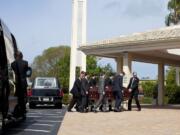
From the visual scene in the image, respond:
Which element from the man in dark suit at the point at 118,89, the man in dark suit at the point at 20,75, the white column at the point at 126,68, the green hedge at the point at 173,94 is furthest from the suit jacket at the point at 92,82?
the green hedge at the point at 173,94

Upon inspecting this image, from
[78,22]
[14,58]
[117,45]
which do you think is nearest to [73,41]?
[78,22]

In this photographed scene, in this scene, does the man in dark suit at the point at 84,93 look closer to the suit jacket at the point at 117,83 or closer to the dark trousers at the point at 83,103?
the dark trousers at the point at 83,103

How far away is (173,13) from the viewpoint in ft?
163

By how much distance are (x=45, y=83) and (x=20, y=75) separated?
14265 mm

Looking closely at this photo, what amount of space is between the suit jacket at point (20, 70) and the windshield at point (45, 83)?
1347 centimetres

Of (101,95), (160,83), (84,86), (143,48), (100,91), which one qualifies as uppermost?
(143,48)

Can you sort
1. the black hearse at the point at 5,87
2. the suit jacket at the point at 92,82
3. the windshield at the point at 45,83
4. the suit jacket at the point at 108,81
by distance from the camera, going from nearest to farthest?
the black hearse at the point at 5,87
the suit jacket at the point at 108,81
the suit jacket at the point at 92,82
the windshield at the point at 45,83

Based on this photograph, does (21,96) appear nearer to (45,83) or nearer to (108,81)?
(108,81)

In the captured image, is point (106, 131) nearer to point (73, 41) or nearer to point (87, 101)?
point (87, 101)

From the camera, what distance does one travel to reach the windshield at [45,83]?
Answer: 26.9 metres

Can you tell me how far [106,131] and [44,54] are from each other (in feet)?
245

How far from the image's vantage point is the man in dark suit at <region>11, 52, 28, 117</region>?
41.7 feet

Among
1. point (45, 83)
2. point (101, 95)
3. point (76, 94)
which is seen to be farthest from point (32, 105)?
Answer: point (101, 95)

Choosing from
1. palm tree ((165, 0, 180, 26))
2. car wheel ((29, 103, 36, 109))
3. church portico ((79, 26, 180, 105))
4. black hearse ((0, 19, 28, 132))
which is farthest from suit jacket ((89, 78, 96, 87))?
palm tree ((165, 0, 180, 26))
